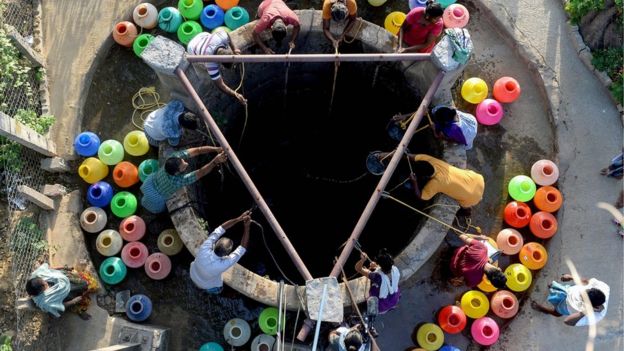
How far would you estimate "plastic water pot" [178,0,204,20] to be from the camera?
8.91 m

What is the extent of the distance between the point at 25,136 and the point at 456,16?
6842 millimetres

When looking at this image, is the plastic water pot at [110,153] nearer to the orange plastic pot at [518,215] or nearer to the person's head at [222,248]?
the person's head at [222,248]

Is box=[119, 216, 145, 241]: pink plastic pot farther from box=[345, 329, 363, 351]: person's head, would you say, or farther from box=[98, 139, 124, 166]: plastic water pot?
box=[345, 329, 363, 351]: person's head

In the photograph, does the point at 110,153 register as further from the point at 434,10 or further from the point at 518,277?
the point at 518,277

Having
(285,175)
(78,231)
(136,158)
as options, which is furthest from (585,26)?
(78,231)

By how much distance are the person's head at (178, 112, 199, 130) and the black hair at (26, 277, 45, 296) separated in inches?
108

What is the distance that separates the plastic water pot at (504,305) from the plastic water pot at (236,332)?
365cm

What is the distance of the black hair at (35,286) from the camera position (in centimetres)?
692

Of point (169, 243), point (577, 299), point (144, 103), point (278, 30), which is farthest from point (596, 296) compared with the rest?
point (144, 103)

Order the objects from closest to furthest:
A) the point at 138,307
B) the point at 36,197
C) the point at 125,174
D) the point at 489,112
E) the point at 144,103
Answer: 1. the point at 138,307
2. the point at 36,197
3. the point at 125,174
4. the point at 489,112
5. the point at 144,103

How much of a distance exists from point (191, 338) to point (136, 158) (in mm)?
2953

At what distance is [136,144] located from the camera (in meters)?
8.45

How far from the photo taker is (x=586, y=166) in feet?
28.6

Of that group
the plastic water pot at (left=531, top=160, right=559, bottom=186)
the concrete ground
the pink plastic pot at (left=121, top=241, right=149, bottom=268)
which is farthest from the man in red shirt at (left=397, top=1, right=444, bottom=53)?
the pink plastic pot at (left=121, top=241, right=149, bottom=268)
